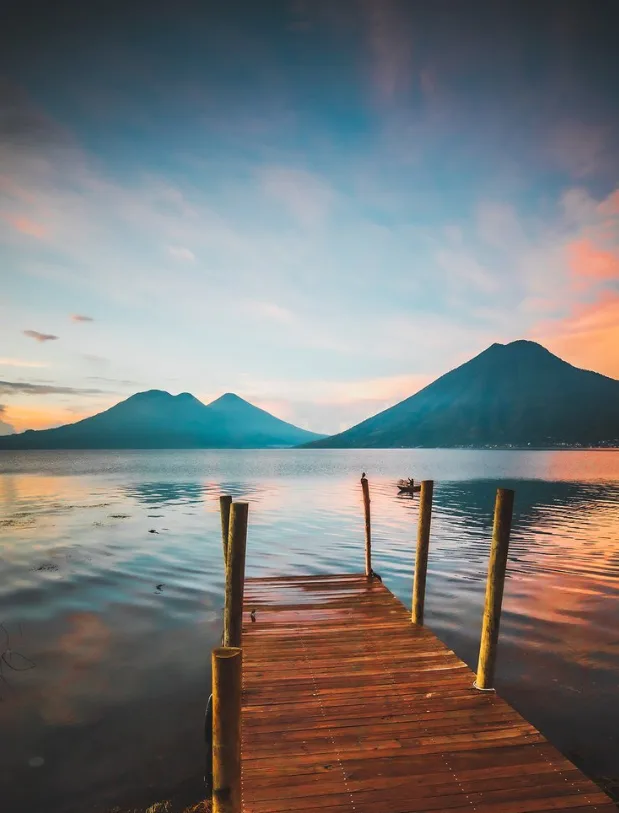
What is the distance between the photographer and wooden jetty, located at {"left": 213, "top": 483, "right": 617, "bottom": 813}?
4.65 meters

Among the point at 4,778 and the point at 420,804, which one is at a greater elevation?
the point at 420,804

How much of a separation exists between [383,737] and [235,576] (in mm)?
3069

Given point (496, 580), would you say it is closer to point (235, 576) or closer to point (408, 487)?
point (235, 576)

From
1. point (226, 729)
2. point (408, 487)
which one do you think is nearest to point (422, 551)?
point (226, 729)

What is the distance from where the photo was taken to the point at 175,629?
1258cm

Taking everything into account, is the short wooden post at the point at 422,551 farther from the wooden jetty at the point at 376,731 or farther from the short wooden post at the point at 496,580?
the short wooden post at the point at 496,580

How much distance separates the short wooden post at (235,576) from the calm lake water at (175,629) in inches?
75.8

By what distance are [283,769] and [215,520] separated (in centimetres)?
2935

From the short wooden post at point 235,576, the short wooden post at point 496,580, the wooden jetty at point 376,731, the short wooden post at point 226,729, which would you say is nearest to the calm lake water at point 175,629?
the wooden jetty at point 376,731

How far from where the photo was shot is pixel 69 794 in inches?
255

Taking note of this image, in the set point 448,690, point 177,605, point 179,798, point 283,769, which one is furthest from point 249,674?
point 177,605

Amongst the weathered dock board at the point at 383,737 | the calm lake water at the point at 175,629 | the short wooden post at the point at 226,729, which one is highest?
the short wooden post at the point at 226,729

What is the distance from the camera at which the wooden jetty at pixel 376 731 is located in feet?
15.3

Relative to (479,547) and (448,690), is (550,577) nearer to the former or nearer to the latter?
(479,547)
